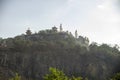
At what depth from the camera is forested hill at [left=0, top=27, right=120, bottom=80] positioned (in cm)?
7762

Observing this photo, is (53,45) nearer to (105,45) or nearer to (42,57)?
(42,57)

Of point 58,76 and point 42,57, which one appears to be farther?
point 42,57

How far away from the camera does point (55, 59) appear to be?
8038cm

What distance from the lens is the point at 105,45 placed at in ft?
304

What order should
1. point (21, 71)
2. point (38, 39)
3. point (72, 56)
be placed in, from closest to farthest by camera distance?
point (21, 71), point (72, 56), point (38, 39)

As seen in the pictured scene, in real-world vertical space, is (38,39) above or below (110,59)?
above

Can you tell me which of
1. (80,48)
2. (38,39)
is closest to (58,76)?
(80,48)

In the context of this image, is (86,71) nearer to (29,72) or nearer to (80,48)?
(80,48)

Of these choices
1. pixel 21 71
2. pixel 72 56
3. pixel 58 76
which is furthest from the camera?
pixel 72 56

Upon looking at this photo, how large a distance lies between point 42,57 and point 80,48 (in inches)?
434

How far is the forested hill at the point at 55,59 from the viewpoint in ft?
255

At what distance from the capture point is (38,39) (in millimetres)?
90438

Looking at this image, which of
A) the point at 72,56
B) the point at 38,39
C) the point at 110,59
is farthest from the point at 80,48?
the point at 38,39

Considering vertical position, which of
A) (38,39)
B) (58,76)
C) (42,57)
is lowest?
(58,76)
